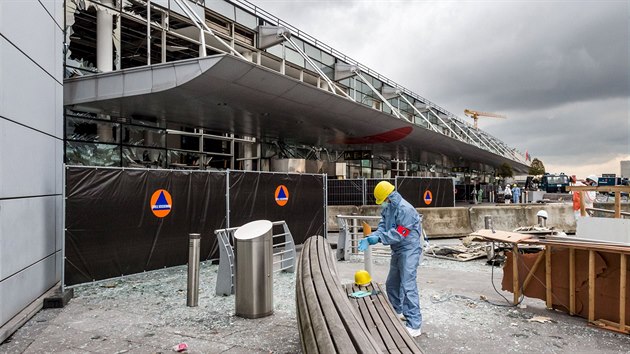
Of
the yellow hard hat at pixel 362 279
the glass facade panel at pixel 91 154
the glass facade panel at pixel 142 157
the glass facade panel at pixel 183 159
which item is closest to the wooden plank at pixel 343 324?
the yellow hard hat at pixel 362 279

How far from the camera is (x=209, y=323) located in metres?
5.43

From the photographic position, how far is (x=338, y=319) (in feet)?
9.32

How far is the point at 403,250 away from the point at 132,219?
4.97 metres

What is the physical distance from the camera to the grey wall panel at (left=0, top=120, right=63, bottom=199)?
17.1 ft

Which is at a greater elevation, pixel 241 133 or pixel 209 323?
pixel 241 133

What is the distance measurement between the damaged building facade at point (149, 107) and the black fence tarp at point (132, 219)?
20.2 inches

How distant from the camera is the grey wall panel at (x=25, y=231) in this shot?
17.2 feet

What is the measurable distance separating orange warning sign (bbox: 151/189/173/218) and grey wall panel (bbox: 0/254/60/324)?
181cm

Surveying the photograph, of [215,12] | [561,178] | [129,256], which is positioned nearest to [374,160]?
[215,12]

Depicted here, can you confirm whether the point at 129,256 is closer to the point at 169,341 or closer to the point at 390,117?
the point at 169,341

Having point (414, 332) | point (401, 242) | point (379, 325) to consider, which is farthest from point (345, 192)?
point (379, 325)

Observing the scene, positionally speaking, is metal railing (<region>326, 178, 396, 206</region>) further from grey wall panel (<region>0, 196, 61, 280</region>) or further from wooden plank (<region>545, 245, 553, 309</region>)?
grey wall panel (<region>0, 196, 61, 280</region>)

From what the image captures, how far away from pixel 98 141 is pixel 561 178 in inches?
2048

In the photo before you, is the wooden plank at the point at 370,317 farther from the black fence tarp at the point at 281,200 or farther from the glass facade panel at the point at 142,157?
the glass facade panel at the point at 142,157
